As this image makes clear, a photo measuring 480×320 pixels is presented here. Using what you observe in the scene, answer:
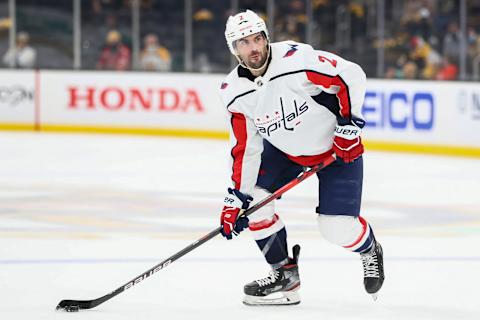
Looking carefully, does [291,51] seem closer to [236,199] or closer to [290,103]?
[290,103]

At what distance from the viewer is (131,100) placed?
1141 cm

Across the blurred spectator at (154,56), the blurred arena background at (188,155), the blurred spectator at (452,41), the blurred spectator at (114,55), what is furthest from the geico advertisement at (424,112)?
the blurred spectator at (114,55)

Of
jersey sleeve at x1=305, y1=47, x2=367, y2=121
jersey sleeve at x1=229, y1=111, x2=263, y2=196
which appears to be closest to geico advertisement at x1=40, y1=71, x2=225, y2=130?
jersey sleeve at x1=229, y1=111, x2=263, y2=196

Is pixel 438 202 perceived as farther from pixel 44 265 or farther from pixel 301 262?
pixel 44 265

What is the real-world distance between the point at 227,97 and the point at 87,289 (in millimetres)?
993

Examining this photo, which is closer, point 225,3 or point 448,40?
point 448,40

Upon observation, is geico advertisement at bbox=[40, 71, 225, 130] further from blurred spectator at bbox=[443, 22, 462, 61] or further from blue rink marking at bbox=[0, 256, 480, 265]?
blue rink marking at bbox=[0, 256, 480, 265]

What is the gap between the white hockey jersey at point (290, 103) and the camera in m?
3.70

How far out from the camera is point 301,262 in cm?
480

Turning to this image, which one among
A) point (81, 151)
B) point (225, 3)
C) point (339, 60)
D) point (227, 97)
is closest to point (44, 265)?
point (227, 97)

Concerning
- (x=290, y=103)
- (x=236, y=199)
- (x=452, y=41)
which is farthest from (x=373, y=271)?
(x=452, y=41)

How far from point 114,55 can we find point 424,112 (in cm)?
360

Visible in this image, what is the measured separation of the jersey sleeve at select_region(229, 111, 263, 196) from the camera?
12.5 ft

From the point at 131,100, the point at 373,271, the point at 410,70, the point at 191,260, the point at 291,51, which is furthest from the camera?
the point at 131,100
